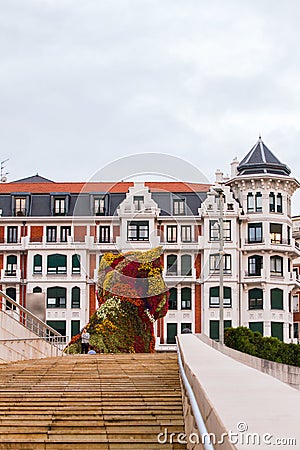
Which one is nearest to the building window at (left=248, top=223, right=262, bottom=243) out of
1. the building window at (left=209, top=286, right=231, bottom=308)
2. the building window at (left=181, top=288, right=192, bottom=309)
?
the building window at (left=209, top=286, right=231, bottom=308)

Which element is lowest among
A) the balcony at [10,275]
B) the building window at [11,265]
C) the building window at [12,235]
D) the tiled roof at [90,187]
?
the balcony at [10,275]

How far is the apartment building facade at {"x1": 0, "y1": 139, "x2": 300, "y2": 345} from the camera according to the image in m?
76.0

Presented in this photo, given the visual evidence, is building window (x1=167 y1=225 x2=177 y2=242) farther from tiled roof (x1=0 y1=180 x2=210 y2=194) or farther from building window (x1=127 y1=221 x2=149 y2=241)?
tiled roof (x1=0 y1=180 x2=210 y2=194)

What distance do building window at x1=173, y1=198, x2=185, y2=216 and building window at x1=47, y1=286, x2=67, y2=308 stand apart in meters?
12.3

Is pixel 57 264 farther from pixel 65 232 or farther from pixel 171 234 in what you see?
pixel 171 234

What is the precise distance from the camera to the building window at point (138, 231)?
76562mm

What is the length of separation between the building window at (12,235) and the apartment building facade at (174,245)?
0.09 meters

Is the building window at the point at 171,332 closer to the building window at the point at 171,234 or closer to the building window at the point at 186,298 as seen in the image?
the building window at the point at 186,298

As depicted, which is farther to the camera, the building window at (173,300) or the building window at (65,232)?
the building window at (65,232)

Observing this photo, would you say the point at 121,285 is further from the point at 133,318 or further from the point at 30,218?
the point at 30,218

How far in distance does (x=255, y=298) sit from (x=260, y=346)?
12.9 metres

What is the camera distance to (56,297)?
7556 cm

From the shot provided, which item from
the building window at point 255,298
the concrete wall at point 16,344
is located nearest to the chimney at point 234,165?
the building window at point 255,298

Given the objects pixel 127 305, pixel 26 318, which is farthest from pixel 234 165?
pixel 26 318
